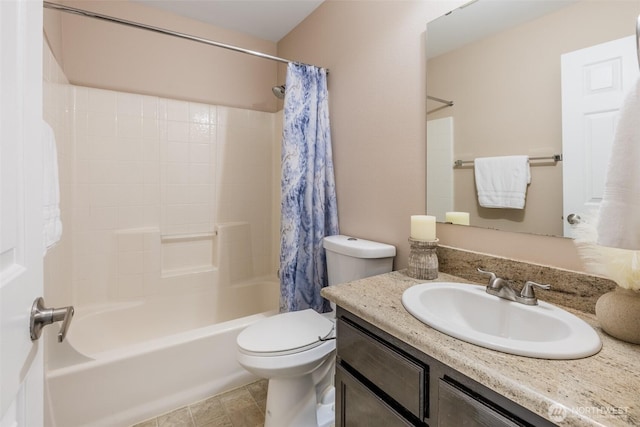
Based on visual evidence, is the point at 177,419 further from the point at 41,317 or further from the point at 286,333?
the point at 41,317

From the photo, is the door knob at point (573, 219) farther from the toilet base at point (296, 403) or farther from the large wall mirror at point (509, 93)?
the toilet base at point (296, 403)

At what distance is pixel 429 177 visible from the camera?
1.31m

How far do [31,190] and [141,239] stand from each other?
1.70 m

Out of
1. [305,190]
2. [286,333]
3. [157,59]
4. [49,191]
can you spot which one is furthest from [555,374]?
[157,59]

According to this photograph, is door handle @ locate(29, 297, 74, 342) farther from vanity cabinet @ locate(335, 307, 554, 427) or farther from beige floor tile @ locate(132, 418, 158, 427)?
beige floor tile @ locate(132, 418, 158, 427)

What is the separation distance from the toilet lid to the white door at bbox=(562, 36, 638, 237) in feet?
3.33

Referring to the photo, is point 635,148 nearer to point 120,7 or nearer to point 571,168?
point 571,168

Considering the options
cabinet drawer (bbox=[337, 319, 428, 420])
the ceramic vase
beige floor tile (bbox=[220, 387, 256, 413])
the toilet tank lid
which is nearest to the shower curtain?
the toilet tank lid

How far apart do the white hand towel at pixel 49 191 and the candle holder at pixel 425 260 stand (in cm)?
132

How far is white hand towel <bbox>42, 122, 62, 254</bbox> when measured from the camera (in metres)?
0.99

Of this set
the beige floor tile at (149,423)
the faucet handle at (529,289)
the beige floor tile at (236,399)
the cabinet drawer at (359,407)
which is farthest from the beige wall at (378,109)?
the beige floor tile at (149,423)

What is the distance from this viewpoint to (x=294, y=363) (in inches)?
47.7

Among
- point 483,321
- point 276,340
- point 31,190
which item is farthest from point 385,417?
point 31,190

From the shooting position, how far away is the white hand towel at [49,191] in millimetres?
993
